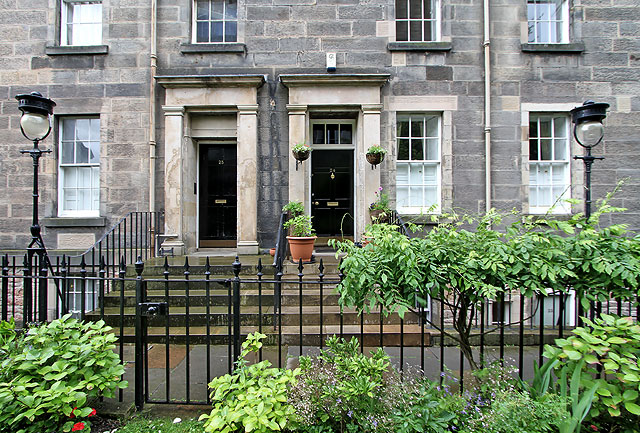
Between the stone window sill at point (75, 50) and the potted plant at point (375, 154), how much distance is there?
6.64m

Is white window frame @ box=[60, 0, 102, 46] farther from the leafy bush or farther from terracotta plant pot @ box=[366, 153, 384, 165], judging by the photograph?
the leafy bush

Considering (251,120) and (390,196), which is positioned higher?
(251,120)

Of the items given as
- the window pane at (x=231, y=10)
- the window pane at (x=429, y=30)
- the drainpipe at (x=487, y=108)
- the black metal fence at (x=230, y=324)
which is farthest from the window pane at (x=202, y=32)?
the drainpipe at (x=487, y=108)

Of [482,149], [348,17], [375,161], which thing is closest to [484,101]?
[482,149]

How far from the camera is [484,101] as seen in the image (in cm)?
796

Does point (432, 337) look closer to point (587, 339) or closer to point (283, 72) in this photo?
point (587, 339)

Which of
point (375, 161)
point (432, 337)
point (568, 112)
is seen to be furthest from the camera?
point (568, 112)

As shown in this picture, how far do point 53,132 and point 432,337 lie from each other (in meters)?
9.30

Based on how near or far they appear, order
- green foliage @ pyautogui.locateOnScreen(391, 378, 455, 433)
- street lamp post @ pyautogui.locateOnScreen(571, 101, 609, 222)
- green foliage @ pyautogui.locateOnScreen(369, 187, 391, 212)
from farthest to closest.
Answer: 1. green foliage @ pyautogui.locateOnScreen(369, 187, 391, 212)
2. street lamp post @ pyautogui.locateOnScreen(571, 101, 609, 222)
3. green foliage @ pyautogui.locateOnScreen(391, 378, 455, 433)

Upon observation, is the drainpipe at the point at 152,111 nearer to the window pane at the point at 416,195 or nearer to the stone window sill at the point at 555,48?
the window pane at the point at 416,195

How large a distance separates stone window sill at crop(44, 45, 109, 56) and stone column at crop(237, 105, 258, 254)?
3553mm

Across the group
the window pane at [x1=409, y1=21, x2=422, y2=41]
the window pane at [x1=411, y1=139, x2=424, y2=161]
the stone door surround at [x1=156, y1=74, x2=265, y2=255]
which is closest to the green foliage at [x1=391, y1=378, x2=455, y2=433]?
the stone door surround at [x1=156, y1=74, x2=265, y2=255]

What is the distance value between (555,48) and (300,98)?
239 inches

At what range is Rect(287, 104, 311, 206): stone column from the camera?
7.89 m
